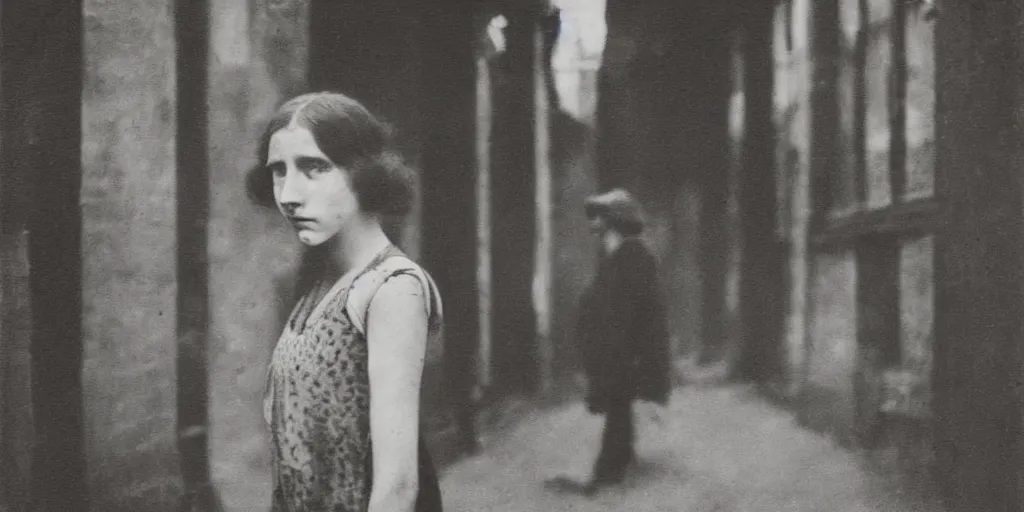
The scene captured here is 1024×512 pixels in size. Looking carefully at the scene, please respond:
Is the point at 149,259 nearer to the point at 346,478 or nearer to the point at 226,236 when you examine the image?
the point at 226,236

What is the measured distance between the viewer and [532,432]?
10.2ft

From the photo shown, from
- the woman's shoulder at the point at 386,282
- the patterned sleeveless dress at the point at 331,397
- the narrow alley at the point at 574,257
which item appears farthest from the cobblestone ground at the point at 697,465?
the woman's shoulder at the point at 386,282

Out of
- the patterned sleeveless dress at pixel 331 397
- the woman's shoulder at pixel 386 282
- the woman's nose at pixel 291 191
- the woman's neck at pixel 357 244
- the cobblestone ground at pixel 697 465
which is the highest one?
the woman's nose at pixel 291 191

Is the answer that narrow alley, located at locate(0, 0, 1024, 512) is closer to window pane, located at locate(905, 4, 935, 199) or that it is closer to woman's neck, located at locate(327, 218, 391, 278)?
window pane, located at locate(905, 4, 935, 199)

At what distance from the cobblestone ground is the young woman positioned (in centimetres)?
28

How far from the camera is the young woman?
101 inches

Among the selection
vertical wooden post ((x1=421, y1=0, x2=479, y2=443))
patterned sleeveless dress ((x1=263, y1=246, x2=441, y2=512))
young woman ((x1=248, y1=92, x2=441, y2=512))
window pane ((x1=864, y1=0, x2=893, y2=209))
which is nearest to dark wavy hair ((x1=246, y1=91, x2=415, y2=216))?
young woman ((x1=248, y1=92, x2=441, y2=512))

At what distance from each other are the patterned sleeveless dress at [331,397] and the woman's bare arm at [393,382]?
0.06 m

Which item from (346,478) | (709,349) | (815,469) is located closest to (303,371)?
(346,478)

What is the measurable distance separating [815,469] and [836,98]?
4.70ft

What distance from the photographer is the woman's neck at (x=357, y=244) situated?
2869 mm

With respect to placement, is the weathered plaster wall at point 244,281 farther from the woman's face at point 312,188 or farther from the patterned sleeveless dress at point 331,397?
the patterned sleeveless dress at point 331,397

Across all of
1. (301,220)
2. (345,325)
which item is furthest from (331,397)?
(301,220)

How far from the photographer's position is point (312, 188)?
2.89 meters
